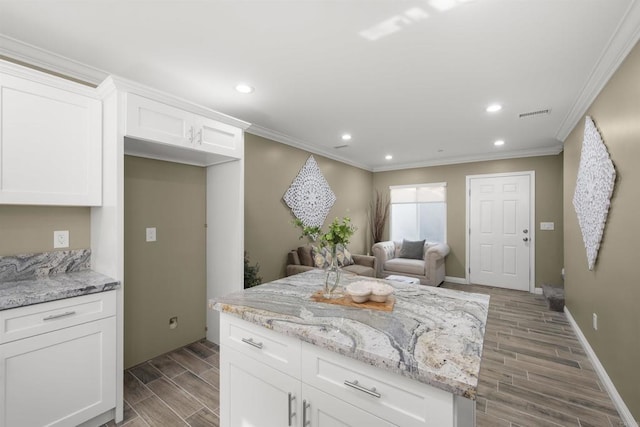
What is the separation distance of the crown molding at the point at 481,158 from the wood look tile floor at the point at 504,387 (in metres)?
2.96

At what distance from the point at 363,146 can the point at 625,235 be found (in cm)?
A: 325

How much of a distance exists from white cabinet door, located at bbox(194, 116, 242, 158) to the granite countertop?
138 cm

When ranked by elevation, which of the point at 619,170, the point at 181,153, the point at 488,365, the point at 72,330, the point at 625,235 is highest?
Result: the point at 181,153

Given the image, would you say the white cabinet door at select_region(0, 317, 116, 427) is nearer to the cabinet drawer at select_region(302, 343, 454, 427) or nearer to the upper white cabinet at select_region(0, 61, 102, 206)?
the upper white cabinet at select_region(0, 61, 102, 206)

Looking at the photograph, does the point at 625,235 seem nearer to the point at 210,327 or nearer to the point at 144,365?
the point at 210,327

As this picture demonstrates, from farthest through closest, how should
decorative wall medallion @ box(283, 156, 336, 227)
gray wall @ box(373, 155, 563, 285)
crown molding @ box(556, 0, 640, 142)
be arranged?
gray wall @ box(373, 155, 563, 285) < decorative wall medallion @ box(283, 156, 336, 227) < crown molding @ box(556, 0, 640, 142)

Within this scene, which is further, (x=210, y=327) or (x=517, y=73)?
(x=210, y=327)

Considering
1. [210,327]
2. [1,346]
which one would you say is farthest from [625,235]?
[1,346]

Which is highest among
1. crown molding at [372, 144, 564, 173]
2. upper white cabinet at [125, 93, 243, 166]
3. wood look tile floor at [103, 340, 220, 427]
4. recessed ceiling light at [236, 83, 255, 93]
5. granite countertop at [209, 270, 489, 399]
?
recessed ceiling light at [236, 83, 255, 93]

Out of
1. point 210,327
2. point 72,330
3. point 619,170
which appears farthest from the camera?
point 210,327

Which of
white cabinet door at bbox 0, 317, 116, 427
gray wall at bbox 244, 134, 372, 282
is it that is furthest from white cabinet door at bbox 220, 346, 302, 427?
gray wall at bbox 244, 134, 372, 282

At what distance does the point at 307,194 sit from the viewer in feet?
14.4

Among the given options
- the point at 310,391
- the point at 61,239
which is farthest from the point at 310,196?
the point at 310,391

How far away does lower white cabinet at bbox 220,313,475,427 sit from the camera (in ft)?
2.95
